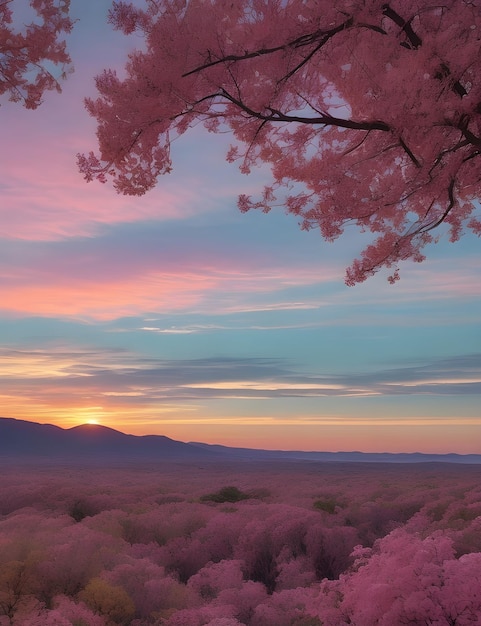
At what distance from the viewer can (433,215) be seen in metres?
13.1

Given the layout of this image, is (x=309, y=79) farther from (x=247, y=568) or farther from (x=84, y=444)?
(x=84, y=444)

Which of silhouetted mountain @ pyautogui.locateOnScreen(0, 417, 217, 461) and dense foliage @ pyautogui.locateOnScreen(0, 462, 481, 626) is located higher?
silhouetted mountain @ pyautogui.locateOnScreen(0, 417, 217, 461)

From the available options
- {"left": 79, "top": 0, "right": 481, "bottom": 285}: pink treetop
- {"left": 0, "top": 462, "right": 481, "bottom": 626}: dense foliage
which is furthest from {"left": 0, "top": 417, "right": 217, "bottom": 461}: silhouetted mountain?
{"left": 79, "top": 0, "right": 481, "bottom": 285}: pink treetop

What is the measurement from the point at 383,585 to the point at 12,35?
10.6 m

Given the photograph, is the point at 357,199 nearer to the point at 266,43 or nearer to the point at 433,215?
the point at 433,215

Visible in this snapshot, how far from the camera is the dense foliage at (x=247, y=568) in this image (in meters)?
6.55

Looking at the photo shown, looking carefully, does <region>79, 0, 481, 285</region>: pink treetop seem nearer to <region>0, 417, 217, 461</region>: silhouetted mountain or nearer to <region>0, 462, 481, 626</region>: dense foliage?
<region>0, 462, 481, 626</region>: dense foliage

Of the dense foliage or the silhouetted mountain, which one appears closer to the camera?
the dense foliage

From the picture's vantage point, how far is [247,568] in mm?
15445

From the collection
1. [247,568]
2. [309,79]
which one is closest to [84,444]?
[247,568]

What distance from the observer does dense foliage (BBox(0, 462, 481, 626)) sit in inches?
258

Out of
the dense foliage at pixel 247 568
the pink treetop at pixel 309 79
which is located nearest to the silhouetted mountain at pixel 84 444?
the dense foliage at pixel 247 568

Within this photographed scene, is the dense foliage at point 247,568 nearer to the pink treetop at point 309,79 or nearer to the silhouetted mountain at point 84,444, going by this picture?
the pink treetop at point 309,79

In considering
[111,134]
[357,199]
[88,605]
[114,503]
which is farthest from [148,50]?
[114,503]
